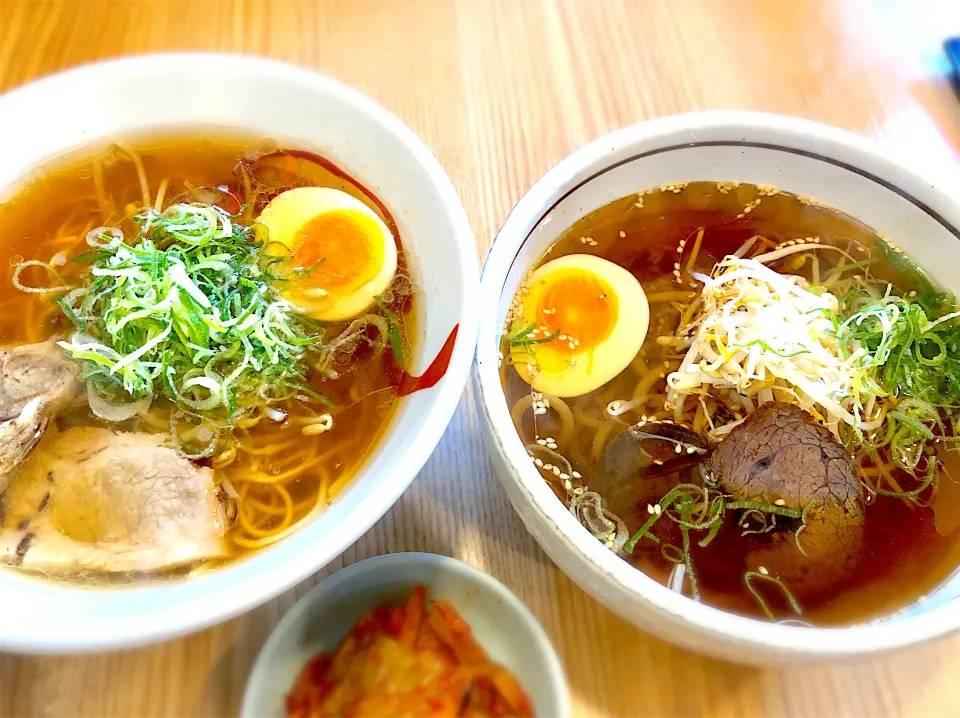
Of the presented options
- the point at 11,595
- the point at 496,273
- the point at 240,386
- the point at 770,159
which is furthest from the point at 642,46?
the point at 11,595

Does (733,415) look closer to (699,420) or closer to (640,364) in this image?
(699,420)

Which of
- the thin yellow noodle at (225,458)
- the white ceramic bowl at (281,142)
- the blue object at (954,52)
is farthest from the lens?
the blue object at (954,52)

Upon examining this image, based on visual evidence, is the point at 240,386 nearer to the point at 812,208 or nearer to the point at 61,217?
the point at 61,217

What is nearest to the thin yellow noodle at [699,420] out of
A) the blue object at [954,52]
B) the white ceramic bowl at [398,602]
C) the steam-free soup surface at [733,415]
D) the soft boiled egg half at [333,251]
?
the steam-free soup surface at [733,415]

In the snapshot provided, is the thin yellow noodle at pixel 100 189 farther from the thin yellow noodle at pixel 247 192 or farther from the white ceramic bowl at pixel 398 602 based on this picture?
the white ceramic bowl at pixel 398 602

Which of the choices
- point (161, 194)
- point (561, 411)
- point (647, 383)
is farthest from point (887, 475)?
point (161, 194)

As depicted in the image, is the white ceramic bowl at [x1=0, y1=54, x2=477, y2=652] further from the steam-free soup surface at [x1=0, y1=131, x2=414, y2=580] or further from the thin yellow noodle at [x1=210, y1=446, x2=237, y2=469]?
the thin yellow noodle at [x1=210, y1=446, x2=237, y2=469]
